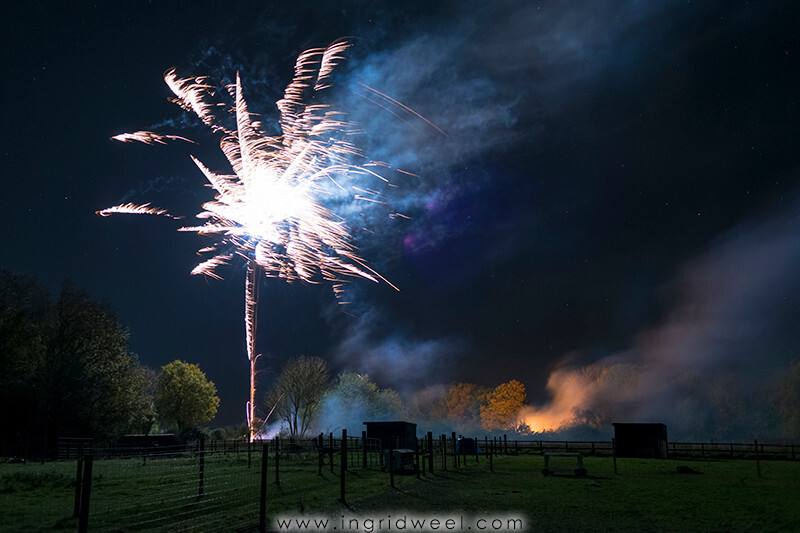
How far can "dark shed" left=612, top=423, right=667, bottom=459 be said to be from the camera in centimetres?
4478

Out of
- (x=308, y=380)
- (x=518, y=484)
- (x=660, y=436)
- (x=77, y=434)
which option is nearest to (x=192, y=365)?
(x=308, y=380)

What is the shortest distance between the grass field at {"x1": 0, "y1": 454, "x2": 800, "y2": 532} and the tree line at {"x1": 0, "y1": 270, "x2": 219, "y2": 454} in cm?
2437

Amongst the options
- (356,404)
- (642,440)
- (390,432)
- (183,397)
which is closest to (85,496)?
(390,432)

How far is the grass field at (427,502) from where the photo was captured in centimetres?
1137

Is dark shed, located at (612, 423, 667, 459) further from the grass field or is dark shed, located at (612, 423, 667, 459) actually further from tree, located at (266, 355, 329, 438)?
tree, located at (266, 355, 329, 438)

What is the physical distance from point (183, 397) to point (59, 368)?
3337 cm

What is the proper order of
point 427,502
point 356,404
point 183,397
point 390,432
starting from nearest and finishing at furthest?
1. point 427,502
2. point 390,432
3. point 183,397
4. point 356,404

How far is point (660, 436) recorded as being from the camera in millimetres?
45125

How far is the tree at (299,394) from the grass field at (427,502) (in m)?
59.5

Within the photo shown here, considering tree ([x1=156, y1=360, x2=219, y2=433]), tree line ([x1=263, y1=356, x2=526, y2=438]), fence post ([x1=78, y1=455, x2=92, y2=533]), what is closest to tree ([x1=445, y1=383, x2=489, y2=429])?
tree line ([x1=263, y1=356, x2=526, y2=438])

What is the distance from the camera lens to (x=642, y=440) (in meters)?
45.2

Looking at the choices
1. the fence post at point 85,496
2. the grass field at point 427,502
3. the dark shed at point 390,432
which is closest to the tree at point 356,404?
the dark shed at point 390,432

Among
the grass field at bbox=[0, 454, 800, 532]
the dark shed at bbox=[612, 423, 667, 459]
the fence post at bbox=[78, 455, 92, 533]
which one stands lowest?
the dark shed at bbox=[612, 423, 667, 459]

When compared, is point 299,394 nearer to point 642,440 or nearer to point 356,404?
point 356,404
